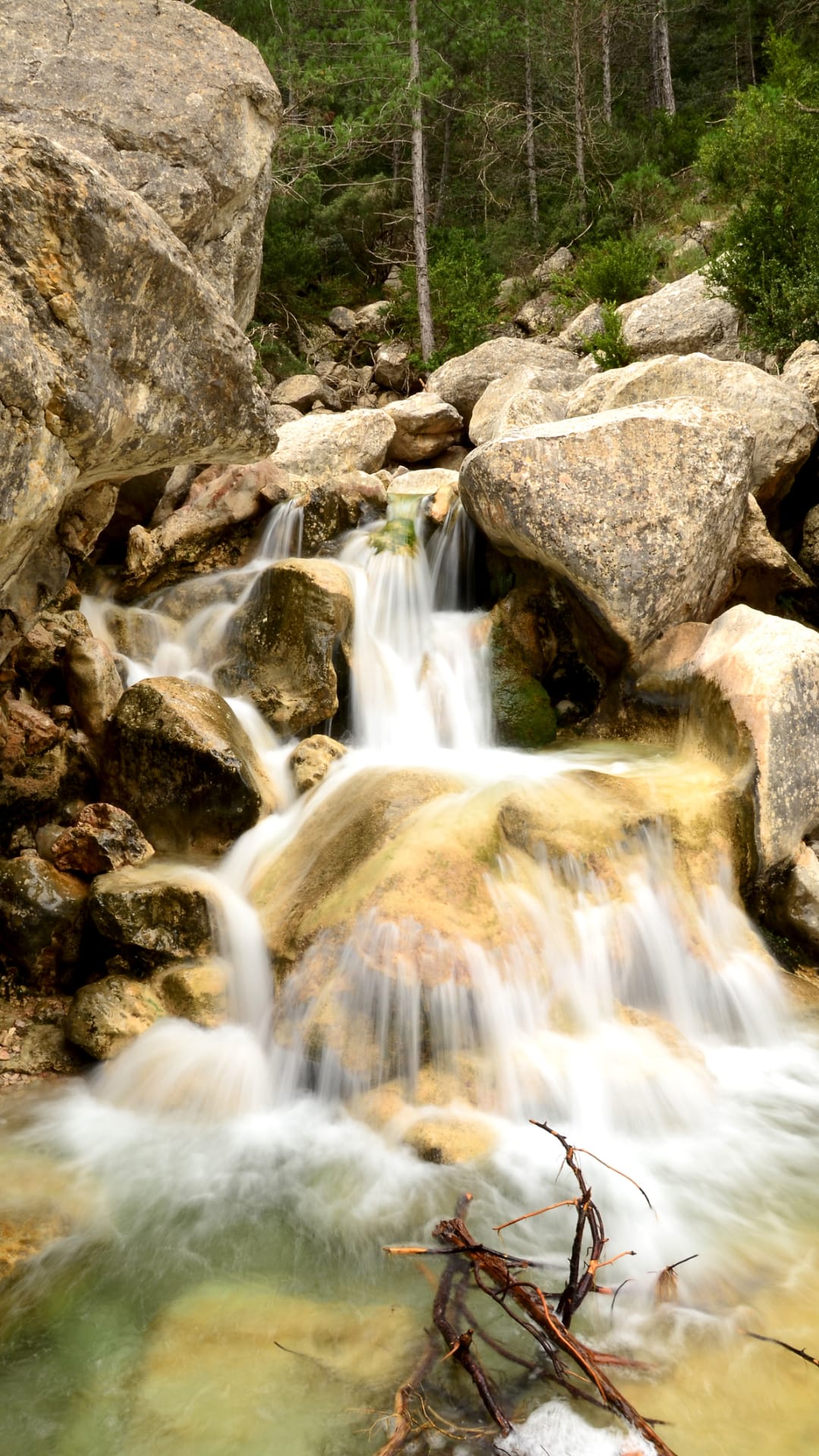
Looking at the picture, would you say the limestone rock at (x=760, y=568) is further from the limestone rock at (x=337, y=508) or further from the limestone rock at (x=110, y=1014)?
the limestone rock at (x=110, y=1014)

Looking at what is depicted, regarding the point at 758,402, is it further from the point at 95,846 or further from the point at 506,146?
the point at 506,146

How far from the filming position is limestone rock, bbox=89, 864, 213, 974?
5203 mm

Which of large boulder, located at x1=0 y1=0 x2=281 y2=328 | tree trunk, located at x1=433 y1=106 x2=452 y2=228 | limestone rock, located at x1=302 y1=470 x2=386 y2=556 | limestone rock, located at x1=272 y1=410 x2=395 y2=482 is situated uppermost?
tree trunk, located at x1=433 y1=106 x2=452 y2=228

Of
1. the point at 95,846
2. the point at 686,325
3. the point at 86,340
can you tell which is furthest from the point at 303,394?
the point at 86,340

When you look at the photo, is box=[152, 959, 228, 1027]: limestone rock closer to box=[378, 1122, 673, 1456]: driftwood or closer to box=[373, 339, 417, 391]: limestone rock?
box=[378, 1122, 673, 1456]: driftwood

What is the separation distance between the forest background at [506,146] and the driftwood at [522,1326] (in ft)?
35.5

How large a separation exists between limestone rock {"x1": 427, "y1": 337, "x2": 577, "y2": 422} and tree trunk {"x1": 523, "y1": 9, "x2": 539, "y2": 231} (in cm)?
939

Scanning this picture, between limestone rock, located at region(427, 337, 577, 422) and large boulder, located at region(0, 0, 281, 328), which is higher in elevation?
large boulder, located at region(0, 0, 281, 328)

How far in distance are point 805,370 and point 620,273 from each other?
826 centimetres

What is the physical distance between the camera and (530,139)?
22.5 meters

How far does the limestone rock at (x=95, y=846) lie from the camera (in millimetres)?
5754

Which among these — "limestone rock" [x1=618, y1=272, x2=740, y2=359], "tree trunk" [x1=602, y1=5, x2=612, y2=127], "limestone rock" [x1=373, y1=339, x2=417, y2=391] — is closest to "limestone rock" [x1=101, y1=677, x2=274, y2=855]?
"limestone rock" [x1=618, y1=272, x2=740, y2=359]

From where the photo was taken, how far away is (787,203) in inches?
404

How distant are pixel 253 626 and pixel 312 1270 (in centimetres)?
546
